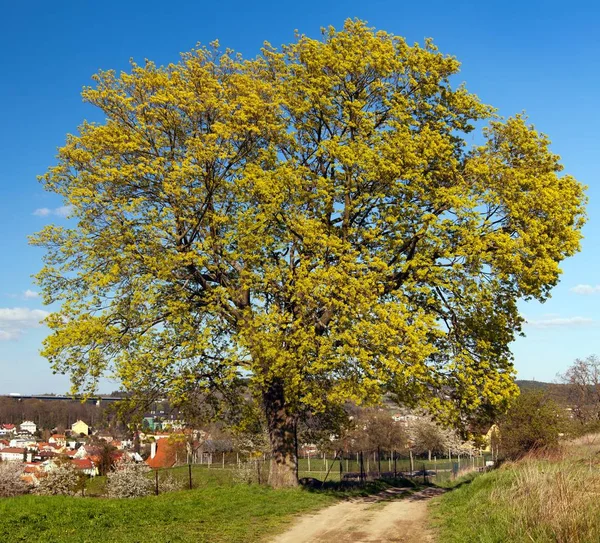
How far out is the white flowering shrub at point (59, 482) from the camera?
27359 mm

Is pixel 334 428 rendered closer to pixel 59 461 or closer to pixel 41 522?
pixel 41 522

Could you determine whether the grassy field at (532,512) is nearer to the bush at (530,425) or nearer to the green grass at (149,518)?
the green grass at (149,518)

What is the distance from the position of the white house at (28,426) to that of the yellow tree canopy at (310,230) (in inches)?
6439

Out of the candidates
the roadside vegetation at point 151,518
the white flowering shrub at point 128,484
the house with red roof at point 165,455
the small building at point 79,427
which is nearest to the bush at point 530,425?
the roadside vegetation at point 151,518

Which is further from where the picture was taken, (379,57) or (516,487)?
(379,57)

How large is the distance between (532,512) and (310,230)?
10.1 m

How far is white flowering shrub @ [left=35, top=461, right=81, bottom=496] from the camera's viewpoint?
2736cm

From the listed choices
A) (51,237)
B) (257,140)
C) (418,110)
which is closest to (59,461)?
(51,237)

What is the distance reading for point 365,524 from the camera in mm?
13836

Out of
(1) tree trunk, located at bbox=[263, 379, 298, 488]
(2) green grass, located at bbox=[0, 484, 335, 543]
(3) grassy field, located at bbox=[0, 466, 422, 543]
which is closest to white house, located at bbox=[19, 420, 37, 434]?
(1) tree trunk, located at bbox=[263, 379, 298, 488]

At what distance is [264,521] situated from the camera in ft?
45.8

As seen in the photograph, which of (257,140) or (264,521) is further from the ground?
(257,140)

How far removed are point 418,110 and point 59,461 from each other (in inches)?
981

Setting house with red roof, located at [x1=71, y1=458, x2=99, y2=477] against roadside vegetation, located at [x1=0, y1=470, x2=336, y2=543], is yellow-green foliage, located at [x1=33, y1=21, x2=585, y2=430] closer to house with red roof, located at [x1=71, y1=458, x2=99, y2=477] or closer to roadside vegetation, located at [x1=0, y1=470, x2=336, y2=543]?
roadside vegetation, located at [x1=0, y1=470, x2=336, y2=543]
